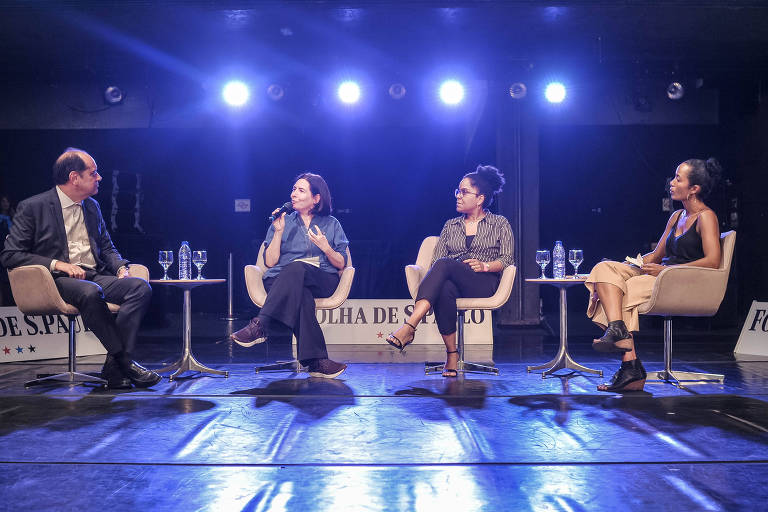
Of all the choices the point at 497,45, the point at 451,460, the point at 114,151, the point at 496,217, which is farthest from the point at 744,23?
the point at 114,151

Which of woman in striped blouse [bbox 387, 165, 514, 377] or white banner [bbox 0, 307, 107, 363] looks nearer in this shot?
woman in striped blouse [bbox 387, 165, 514, 377]

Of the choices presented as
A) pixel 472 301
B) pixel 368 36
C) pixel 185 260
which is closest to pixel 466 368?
pixel 472 301

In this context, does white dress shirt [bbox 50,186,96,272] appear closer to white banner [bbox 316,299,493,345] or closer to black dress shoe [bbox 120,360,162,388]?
black dress shoe [bbox 120,360,162,388]

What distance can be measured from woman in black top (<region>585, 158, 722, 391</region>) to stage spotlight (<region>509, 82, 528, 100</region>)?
12.9 ft

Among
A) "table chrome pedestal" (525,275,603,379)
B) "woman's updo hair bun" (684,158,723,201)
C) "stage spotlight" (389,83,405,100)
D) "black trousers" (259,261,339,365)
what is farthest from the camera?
"stage spotlight" (389,83,405,100)

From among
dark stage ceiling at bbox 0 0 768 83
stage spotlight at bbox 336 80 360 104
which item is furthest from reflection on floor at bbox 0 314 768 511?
stage spotlight at bbox 336 80 360 104

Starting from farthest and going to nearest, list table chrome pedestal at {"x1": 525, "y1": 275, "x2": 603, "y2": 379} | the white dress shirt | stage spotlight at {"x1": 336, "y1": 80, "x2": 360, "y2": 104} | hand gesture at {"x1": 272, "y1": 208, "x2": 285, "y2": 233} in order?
stage spotlight at {"x1": 336, "y1": 80, "x2": 360, "y2": 104}
hand gesture at {"x1": 272, "y1": 208, "x2": 285, "y2": 233}
table chrome pedestal at {"x1": 525, "y1": 275, "x2": 603, "y2": 379}
the white dress shirt

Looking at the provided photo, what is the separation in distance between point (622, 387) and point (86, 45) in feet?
21.7

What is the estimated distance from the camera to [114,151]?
10.0 meters

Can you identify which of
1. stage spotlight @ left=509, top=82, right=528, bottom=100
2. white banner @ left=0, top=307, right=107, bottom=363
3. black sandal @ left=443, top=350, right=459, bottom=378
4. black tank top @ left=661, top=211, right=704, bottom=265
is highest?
stage spotlight @ left=509, top=82, right=528, bottom=100

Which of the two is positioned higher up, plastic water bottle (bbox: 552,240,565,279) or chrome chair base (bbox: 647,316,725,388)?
plastic water bottle (bbox: 552,240,565,279)

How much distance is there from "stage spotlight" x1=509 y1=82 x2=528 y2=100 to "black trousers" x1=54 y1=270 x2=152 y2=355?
16.8 ft

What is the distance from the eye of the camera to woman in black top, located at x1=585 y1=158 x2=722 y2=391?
358 centimetres

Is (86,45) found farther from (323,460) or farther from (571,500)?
(571,500)
